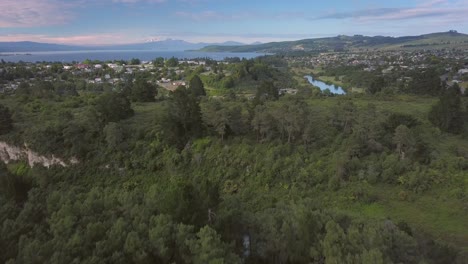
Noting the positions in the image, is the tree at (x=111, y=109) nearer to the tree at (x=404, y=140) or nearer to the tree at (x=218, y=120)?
the tree at (x=218, y=120)

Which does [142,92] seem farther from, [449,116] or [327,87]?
[327,87]

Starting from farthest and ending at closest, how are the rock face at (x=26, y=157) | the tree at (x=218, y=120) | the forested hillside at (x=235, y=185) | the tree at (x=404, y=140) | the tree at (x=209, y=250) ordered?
the rock face at (x=26, y=157), the tree at (x=218, y=120), the tree at (x=404, y=140), the forested hillside at (x=235, y=185), the tree at (x=209, y=250)

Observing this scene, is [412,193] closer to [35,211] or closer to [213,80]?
[35,211]

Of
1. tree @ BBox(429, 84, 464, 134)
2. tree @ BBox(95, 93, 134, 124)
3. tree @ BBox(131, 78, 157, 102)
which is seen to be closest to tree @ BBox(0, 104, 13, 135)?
tree @ BBox(95, 93, 134, 124)

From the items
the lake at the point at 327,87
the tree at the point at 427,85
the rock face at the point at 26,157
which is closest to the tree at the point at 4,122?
the rock face at the point at 26,157

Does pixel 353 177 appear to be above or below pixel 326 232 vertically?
below

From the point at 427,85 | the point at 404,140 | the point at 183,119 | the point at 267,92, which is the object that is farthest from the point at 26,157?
the point at 427,85

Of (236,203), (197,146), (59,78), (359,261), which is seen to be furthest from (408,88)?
(59,78)
